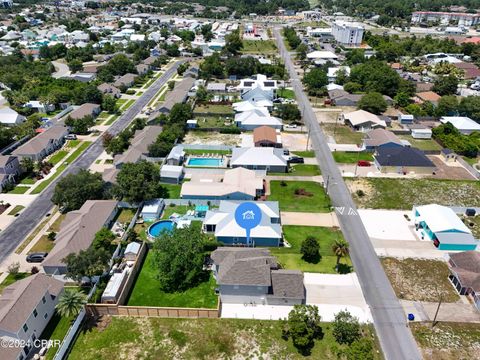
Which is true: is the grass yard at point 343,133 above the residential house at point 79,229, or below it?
below

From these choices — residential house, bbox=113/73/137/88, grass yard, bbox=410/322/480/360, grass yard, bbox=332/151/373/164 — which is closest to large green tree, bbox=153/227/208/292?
grass yard, bbox=410/322/480/360

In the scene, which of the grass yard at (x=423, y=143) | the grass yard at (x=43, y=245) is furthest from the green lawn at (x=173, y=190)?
the grass yard at (x=423, y=143)

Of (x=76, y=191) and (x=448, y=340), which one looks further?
(x=76, y=191)

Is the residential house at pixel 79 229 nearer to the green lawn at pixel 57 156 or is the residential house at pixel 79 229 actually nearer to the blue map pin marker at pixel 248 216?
the blue map pin marker at pixel 248 216

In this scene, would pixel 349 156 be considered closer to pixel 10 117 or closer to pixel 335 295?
pixel 335 295

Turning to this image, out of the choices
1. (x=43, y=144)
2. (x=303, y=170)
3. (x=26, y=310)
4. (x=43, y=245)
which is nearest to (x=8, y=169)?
(x=43, y=144)

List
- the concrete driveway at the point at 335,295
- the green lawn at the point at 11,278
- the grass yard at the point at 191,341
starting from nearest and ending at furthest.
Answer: the grass yard at the point at 191,341
the concrete driveway at the point at 335,295
the green lawn at the point at 11,278

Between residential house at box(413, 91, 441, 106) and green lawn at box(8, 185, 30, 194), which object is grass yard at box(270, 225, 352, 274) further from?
residential house at box(413, 91, 441, 106)
